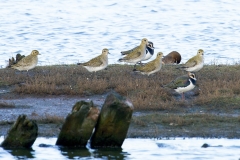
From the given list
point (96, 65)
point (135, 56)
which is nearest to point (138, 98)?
point (96, 65)

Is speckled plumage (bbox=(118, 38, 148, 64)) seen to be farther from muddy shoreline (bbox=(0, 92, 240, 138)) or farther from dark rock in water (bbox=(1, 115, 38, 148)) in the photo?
dark rock in water (bbox=(1, 115, 38, 148))

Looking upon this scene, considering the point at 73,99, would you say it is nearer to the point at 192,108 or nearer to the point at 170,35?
the point at 192,108

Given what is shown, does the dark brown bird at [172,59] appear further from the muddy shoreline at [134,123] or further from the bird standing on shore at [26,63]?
the muddy shoreline at [134,123]

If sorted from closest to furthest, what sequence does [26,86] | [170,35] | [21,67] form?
[26,86], [21,67], [170,35]

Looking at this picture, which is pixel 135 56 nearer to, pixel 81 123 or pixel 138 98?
pixel 138 98

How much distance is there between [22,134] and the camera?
1312 cm

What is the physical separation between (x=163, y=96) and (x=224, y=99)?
1579 millimetres

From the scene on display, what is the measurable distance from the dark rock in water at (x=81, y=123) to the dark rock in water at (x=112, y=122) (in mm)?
177

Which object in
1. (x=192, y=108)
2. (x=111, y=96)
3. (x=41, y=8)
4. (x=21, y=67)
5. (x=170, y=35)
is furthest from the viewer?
(x=41, y=8)

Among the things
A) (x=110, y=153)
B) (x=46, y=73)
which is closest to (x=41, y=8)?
(x=46, y=73)

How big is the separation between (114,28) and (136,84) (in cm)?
2174

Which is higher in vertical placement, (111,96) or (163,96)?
(111,96)

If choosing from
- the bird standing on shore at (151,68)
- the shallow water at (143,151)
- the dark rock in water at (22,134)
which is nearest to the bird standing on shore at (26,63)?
the bird standing on shore at (151,68)

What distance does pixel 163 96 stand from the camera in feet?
58.2
